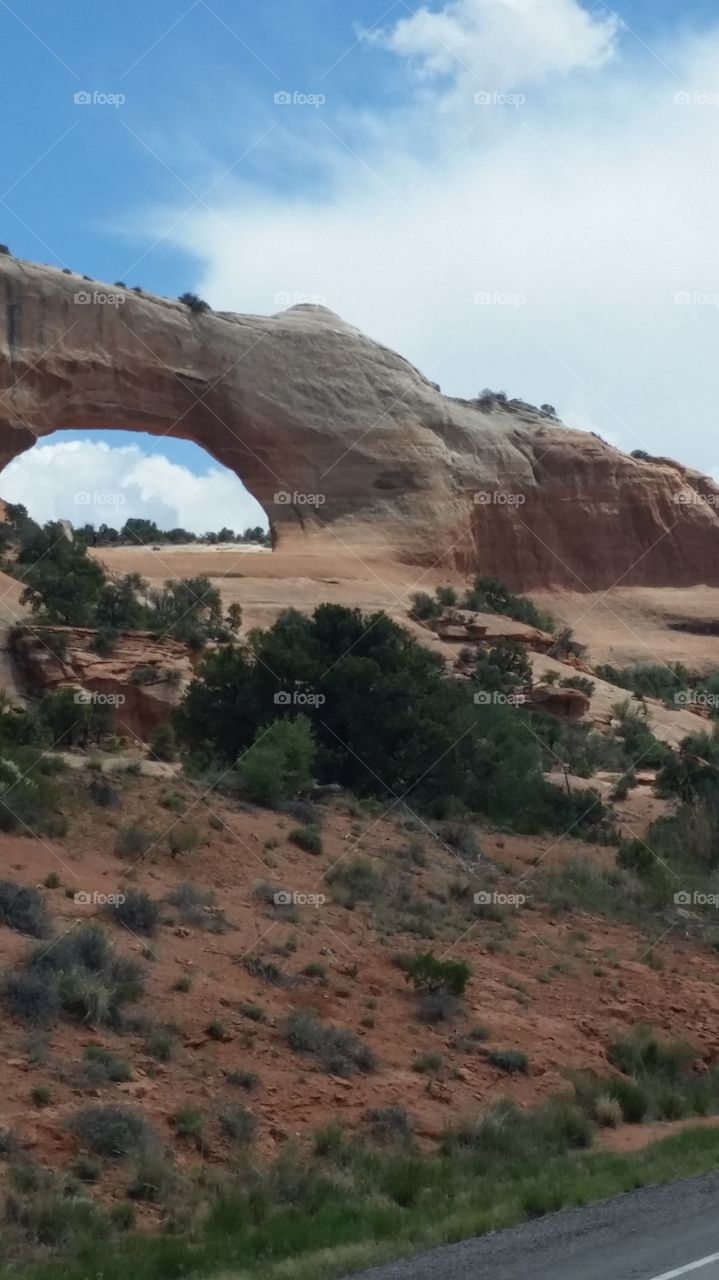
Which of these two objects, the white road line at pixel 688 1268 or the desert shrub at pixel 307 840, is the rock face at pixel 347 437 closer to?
the desert shrub at pixel 307 840

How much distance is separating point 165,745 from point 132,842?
26.7 ft

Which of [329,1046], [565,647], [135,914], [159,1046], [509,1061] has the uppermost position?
[565,647]

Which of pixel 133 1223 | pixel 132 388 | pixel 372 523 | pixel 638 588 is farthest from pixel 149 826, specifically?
pixel 638 588

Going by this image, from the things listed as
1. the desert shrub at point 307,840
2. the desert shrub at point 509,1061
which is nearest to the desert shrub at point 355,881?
the desert shrub at point 307,840

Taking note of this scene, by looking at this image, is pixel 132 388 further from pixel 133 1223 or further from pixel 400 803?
pixel 133 1223

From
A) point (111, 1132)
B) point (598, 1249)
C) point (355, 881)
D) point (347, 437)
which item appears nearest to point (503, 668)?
point (347, 437)

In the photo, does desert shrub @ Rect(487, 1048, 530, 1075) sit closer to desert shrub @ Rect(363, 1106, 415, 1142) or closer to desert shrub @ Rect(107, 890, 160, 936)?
desert shrub @ Rect(363, 1106, 415, 1142)

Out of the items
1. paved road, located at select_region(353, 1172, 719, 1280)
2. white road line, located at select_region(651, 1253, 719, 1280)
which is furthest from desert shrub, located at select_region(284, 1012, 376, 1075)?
white road line, located at select_region(651, 1253, 719, 1280)

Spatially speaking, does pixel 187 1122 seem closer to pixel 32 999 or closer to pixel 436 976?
pixel 32 999

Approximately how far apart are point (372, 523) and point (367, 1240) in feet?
128

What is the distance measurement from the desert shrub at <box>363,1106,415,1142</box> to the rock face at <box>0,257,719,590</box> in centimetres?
3161

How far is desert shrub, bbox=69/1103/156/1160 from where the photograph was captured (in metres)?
9.17

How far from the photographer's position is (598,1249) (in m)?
7.29

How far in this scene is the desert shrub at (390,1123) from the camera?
35.1 ft
